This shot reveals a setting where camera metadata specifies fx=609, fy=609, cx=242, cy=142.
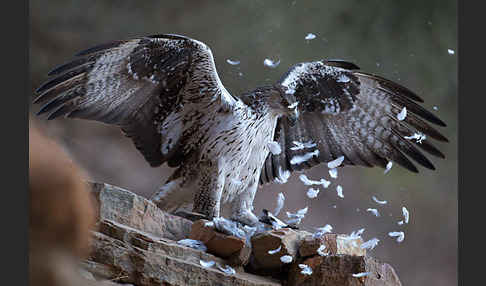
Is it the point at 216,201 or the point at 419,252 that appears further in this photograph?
the point at 419,252

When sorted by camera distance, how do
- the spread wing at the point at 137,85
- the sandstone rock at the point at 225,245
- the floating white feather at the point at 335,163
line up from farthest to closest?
the floating white feather at the point at 335,163 → the spread wing at the point at 137,85 → the sandstone rock at the point at 225,245

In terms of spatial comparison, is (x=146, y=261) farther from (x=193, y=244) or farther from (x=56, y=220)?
(x=56, y=220)

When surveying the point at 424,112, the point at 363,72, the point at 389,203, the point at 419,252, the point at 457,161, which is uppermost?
the point at 363,72

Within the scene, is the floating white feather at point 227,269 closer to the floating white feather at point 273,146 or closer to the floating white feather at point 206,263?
the floating white feather at point 206,263

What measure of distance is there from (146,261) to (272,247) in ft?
1.85

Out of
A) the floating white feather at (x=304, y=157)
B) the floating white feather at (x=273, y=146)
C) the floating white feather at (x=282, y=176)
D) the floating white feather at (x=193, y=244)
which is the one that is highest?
the floating white feather at (x=273, y=146)

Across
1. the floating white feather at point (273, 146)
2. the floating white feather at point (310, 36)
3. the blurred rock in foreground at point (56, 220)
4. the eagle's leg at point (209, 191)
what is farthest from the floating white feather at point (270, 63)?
the blurred rock in foreground at point (56, 220)

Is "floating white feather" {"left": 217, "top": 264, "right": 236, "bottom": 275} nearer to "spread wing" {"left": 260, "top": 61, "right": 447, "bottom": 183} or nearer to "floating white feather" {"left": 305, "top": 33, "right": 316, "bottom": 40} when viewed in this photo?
"spread wing" {"left": 260, "top": 61, "right": 447, "bottom": 183}

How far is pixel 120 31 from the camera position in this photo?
2795 mm

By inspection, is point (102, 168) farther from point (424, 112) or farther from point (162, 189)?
point (424, 112)

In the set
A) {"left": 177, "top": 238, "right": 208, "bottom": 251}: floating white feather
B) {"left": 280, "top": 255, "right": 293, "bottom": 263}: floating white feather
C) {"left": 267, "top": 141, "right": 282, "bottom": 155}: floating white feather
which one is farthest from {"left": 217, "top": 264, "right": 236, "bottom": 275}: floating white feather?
{"left": 267, "top": 141, "right": 282, "bottom": 155}: floating white feather

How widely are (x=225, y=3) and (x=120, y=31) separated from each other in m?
0.50

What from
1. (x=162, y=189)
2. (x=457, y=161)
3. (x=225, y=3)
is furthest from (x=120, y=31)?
(x=457, y=161)

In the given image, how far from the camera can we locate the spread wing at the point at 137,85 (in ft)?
8.43
